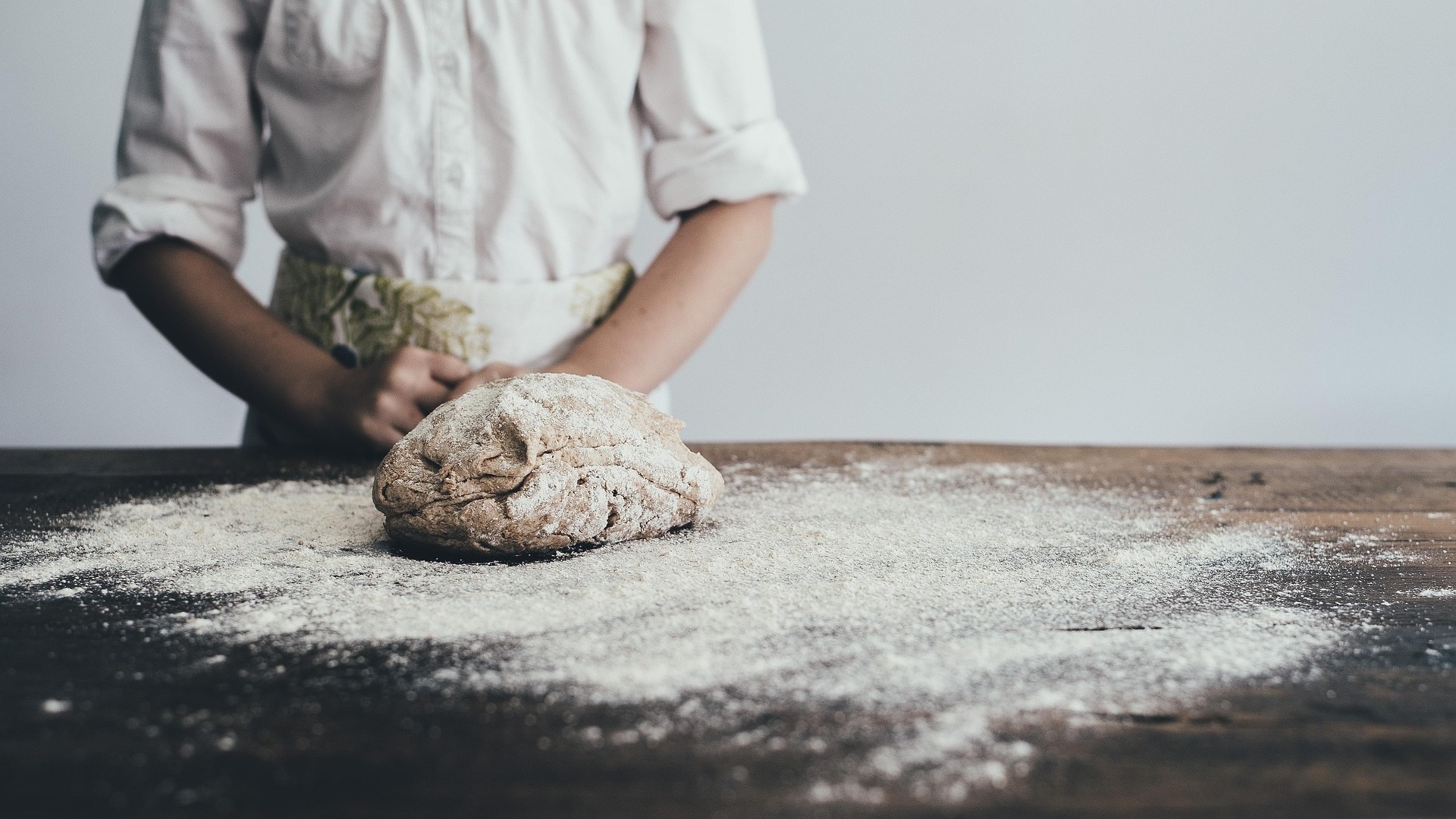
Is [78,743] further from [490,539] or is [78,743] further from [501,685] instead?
[490,539]

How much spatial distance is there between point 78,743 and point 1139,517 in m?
0.75

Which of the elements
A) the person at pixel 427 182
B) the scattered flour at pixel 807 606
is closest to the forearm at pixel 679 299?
the person at pixel 427 182


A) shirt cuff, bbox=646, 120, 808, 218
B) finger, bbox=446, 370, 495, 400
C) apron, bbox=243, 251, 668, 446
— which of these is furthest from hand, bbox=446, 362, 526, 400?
shirt cuff, bbox=646, 120, 808, 218

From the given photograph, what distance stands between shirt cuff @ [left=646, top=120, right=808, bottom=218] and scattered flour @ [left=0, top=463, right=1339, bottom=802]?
0.46 meters

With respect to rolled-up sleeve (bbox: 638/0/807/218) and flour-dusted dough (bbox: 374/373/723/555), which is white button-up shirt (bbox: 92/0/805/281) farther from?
flour-dusted dough (bbox: 374/373/723/555)

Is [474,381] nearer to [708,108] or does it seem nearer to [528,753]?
[708,108]

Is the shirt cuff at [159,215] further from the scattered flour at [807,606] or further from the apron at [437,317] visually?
the scattered flour at [807,606]

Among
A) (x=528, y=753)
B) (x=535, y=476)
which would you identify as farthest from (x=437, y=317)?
(x=528, y=753)

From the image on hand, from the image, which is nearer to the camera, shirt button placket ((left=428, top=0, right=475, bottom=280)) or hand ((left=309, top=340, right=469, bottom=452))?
hand ((left=309, top=340, right=469, bottom=452))

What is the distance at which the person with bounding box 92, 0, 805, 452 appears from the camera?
3.68 ft

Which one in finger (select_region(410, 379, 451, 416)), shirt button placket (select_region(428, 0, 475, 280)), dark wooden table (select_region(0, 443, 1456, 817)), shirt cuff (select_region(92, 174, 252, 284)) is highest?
shirt button placket (select_region(428, 0, 475, 280))

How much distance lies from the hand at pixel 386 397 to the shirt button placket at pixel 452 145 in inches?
6.4

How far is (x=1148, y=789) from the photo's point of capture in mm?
407

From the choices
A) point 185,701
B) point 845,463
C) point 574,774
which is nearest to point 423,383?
point 845,463
